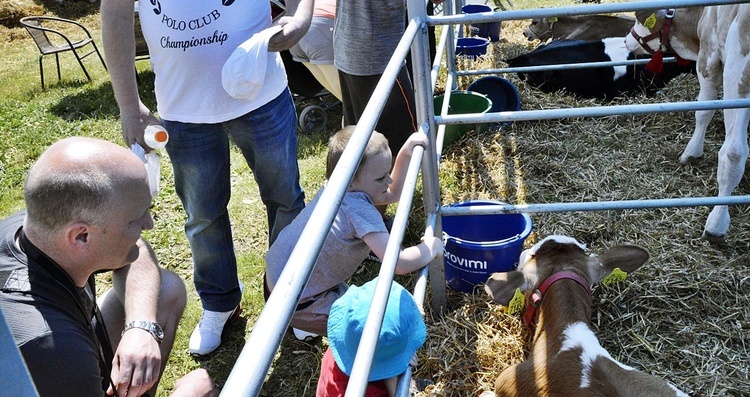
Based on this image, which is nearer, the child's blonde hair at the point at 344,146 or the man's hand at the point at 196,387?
the man's hand at the point at 196,387

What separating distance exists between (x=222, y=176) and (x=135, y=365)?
100cm

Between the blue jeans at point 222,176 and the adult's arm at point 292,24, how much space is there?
0.28 m

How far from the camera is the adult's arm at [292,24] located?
255 centimetres

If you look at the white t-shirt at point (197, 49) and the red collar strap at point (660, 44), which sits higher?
the white t-shirt at point (197, 49)

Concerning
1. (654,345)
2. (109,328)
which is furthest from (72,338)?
(654,345)

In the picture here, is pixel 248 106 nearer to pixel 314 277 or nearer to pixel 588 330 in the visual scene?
pixel 314 277

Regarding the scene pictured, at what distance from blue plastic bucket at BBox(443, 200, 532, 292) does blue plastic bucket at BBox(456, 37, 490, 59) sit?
3.56 m

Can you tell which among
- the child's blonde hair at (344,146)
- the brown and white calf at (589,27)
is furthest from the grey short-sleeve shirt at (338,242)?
the brown and white calf at (589,27)

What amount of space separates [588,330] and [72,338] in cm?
176

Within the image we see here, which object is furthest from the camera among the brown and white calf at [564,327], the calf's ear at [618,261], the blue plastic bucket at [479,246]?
the blue plastic bucket at [479,246]

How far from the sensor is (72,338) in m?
1.68

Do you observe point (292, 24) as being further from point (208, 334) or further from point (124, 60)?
point (208, 334)

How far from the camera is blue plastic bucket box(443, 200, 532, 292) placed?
294 cm

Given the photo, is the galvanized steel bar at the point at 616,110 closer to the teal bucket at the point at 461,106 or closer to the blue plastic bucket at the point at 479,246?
the blue plastic bucket at the point at 479,246
